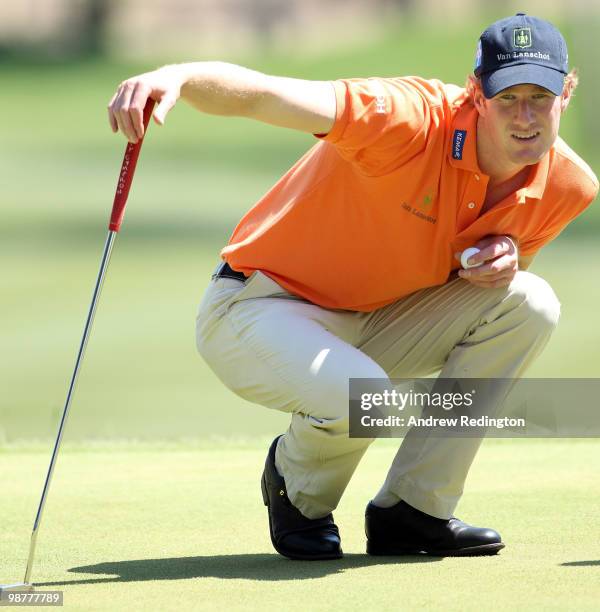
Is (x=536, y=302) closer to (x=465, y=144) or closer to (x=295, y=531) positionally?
(x=465, y=144)

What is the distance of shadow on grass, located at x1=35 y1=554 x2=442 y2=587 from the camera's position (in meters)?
2.94

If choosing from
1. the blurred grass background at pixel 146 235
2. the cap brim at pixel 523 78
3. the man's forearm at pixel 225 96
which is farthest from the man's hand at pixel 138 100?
the blurred grass background at pixel 146 235

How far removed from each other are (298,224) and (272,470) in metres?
0.57

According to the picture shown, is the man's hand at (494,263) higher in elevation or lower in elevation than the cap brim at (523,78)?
lower

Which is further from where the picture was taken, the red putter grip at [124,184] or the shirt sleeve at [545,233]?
the shirt sleeve at [545,233]

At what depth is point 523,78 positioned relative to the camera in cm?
315

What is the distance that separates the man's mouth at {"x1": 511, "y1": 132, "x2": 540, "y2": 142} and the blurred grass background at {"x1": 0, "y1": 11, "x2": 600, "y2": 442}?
2269 mm

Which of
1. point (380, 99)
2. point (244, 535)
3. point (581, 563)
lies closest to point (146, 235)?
point (244, 535)

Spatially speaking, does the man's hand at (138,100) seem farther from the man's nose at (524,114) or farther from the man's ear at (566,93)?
the man's ear at (566,93)

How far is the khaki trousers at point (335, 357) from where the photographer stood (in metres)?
3.18

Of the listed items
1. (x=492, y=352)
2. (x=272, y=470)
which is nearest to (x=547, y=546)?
(x=492, y=352)

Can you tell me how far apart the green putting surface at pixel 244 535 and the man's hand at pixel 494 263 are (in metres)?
0.58

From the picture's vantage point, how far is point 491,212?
3283 mm

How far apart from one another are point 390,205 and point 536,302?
1.30ft
